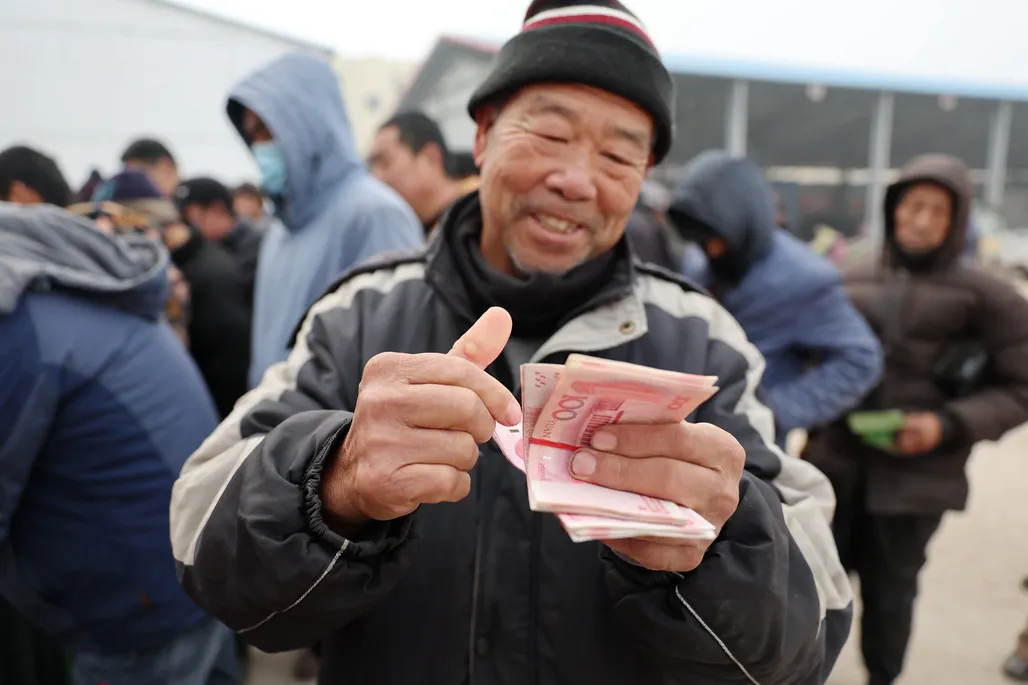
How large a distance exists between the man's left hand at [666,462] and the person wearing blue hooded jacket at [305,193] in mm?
1925

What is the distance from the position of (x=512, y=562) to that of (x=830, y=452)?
2.35m

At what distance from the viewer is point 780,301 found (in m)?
2.74

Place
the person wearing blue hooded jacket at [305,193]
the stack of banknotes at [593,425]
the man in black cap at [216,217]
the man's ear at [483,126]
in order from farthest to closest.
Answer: the man in black cap at [216,217] < the person wearing blue hooded jacket at [305,193] < the man's ear at [483,126] < the stack of banknotes at [593,425]

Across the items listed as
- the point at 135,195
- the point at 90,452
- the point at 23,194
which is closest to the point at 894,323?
the point at 90,452

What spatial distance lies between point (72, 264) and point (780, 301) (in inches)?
96.6

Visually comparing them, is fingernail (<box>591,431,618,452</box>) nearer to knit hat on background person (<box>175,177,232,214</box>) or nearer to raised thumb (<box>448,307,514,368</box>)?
raised thumb (<box>448,307,514,368</box>)

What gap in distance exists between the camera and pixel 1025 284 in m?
16.3

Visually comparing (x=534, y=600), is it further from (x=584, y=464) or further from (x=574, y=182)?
(x=574, y=182)

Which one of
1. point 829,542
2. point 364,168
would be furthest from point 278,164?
point 829,542

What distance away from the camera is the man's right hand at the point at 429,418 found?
2.73 ft

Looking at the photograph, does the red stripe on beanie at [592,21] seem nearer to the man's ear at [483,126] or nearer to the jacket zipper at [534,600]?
the man's ear at [483,126]

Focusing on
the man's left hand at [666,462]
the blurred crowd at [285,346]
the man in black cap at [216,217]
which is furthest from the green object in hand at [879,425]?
the man in black cap at [216,217]

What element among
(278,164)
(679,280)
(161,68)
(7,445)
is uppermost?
(161,68)

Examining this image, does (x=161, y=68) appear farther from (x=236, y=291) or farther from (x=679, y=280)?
(x=679, y=280)
